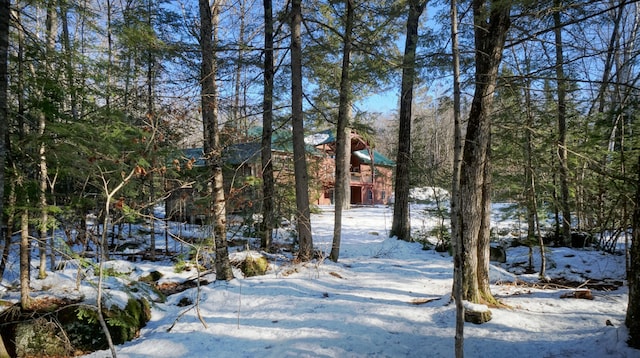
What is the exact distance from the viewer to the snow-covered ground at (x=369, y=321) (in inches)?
155

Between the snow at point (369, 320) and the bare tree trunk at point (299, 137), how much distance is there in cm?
90

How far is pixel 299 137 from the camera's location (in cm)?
830

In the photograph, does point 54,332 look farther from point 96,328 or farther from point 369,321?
point 369,321

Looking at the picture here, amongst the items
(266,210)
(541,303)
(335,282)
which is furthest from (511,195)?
(266,210)

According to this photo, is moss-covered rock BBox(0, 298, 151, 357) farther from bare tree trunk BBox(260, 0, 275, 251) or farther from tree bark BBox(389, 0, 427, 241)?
tree bark BBox(389, 0, 427, 241)

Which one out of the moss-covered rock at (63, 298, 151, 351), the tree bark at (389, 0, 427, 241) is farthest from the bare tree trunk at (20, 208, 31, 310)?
the tree bark at (389, 0, 427, 241)

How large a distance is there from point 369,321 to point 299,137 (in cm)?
490

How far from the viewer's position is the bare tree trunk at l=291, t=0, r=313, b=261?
8195 millimetres

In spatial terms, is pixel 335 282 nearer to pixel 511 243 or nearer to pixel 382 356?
pixel 382 356

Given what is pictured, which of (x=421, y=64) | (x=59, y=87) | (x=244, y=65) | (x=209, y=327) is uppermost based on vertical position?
(x=244, y=65)

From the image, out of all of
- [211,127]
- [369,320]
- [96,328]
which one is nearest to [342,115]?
[211,127]

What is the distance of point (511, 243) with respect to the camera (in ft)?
38.0

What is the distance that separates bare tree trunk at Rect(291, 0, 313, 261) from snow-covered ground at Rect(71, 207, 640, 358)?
1026 millimetres

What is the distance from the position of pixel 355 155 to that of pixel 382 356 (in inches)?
974
